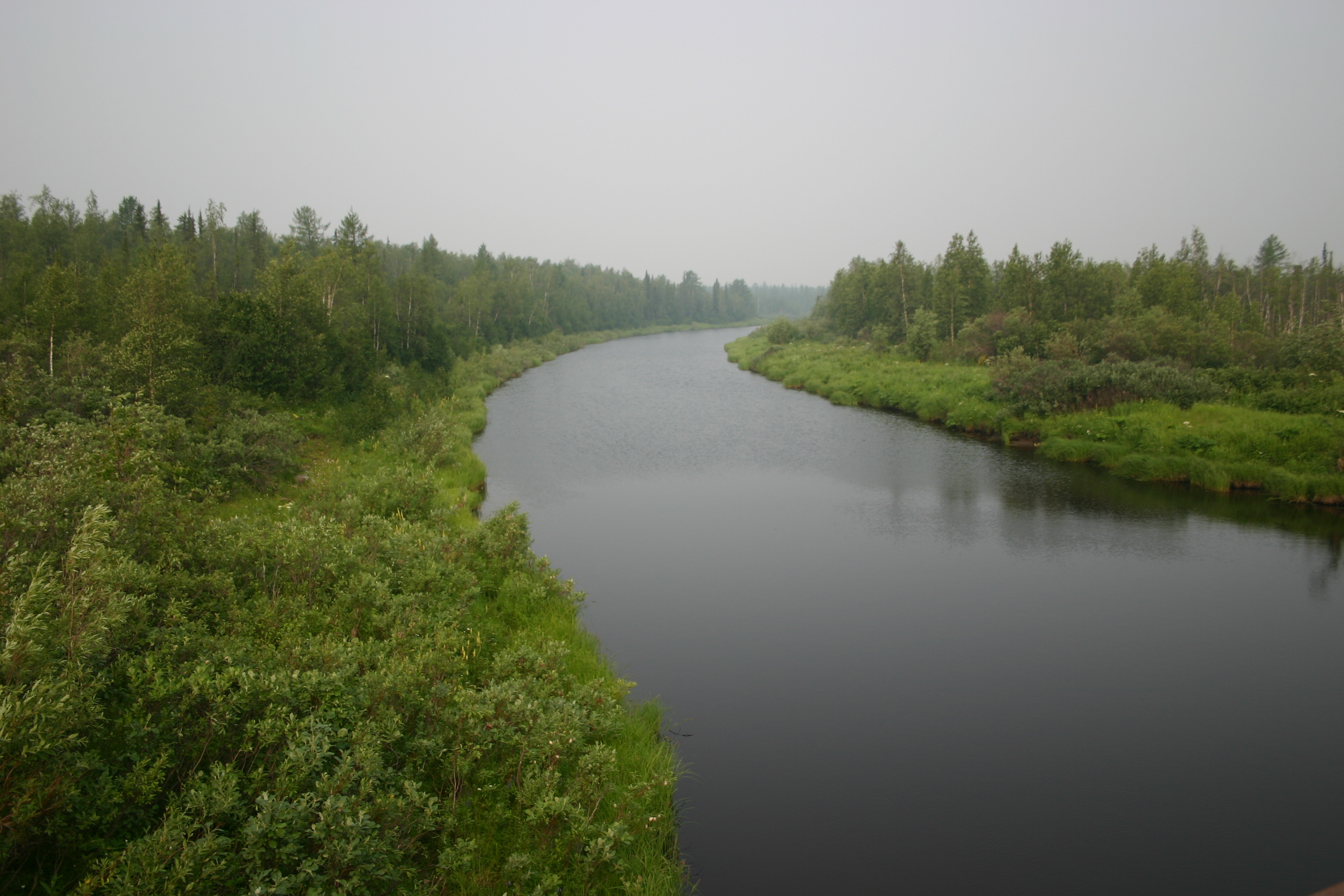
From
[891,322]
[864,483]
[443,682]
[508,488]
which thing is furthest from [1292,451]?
[891,322]

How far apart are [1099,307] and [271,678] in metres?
46.6

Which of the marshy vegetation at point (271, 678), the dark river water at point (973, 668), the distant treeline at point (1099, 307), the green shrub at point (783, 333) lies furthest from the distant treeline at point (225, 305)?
the distant treeline at point (1099, 307)

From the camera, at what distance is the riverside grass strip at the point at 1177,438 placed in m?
20.1

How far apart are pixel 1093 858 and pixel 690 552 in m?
9.36

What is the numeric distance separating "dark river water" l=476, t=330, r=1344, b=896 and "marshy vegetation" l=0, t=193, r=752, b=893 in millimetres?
1694

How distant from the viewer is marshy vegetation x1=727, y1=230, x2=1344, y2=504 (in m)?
21.5

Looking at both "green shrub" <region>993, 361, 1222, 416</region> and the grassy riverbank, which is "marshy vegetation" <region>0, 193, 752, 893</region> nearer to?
the grassy riverbank

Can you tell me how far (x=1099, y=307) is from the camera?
41.7 metres

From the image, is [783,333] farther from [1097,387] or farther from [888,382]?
[1097,387]

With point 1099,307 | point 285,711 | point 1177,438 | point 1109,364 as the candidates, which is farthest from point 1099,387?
point 285,711

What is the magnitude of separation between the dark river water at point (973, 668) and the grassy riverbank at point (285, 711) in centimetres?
158

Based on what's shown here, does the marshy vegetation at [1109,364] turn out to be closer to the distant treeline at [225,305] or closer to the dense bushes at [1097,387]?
the dense bushes at [1097,387]

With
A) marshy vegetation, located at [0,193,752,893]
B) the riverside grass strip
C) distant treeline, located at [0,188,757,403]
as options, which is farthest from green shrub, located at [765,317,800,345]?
marshy vegetation, located at [0,193,752,893]

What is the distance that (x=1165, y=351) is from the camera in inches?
1271
